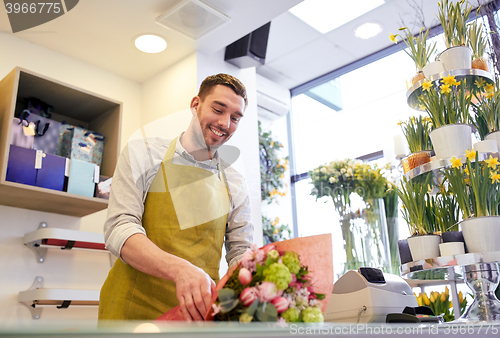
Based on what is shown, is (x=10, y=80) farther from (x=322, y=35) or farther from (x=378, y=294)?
(x=322, y=35)

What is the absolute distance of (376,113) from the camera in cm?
379

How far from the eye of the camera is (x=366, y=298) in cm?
Result: 105

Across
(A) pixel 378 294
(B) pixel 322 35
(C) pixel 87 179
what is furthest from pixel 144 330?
(B) pixel 322 35

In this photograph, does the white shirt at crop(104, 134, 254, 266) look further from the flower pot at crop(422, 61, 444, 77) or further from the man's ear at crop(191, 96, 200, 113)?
the flower pot at crop(422, 61, 444, 77)

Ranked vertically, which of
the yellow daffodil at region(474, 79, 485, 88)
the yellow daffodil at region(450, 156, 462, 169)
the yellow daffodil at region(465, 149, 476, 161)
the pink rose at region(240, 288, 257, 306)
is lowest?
the pink rose at region(240, 288, 257, 306)

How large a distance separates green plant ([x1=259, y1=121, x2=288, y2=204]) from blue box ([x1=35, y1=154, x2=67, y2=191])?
197cm

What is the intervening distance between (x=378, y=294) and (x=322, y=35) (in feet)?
9.35

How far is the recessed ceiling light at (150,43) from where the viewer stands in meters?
2.50

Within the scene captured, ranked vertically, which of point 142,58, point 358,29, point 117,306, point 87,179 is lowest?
point 117,306

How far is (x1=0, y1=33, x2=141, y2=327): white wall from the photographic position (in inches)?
81.2

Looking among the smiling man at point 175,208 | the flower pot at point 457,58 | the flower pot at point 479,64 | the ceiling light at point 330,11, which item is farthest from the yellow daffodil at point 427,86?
the ceiling light at point 330,11

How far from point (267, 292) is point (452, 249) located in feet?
3.09

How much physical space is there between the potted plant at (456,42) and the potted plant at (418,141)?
0.21 metres

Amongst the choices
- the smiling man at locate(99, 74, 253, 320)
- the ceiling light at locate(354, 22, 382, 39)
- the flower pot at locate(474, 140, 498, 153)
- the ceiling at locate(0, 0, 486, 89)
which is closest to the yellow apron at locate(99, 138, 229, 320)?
the smiling man at locate(99, 74, 253, 320)
